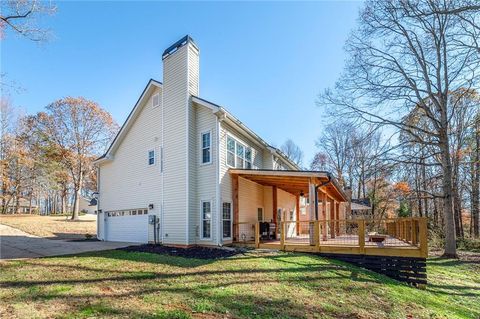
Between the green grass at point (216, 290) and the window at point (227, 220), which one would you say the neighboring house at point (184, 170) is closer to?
the window at point (227, 220)

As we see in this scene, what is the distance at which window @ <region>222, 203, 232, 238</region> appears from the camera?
1308cm

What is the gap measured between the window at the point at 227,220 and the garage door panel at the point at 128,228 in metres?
4.47

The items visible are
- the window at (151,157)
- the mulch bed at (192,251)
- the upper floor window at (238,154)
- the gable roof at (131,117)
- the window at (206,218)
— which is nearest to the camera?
the mulch bed at (192,251)

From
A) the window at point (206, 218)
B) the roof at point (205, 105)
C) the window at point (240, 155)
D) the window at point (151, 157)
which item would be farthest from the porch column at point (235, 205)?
the window at point (151, 157)

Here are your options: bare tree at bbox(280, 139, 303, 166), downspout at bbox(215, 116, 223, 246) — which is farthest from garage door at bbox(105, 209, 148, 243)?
bare tree at bbox(280, 139, 303, 166)

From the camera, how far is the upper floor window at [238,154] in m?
14.1

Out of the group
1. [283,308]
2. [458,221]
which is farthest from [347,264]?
[458,221]

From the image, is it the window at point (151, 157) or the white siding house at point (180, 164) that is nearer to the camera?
the white siding house at point (180, 164)

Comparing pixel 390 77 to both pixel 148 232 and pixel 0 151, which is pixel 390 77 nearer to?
pixel 148 232

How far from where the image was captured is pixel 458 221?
24891mm

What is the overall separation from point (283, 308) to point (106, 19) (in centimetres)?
1319

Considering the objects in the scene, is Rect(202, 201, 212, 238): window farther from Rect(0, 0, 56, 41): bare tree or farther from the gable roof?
Rect(0, 0, 56, 41): bare tree

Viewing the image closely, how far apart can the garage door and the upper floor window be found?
203 inches

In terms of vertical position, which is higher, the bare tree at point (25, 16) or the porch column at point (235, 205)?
the bare tree at point (25, 16)
